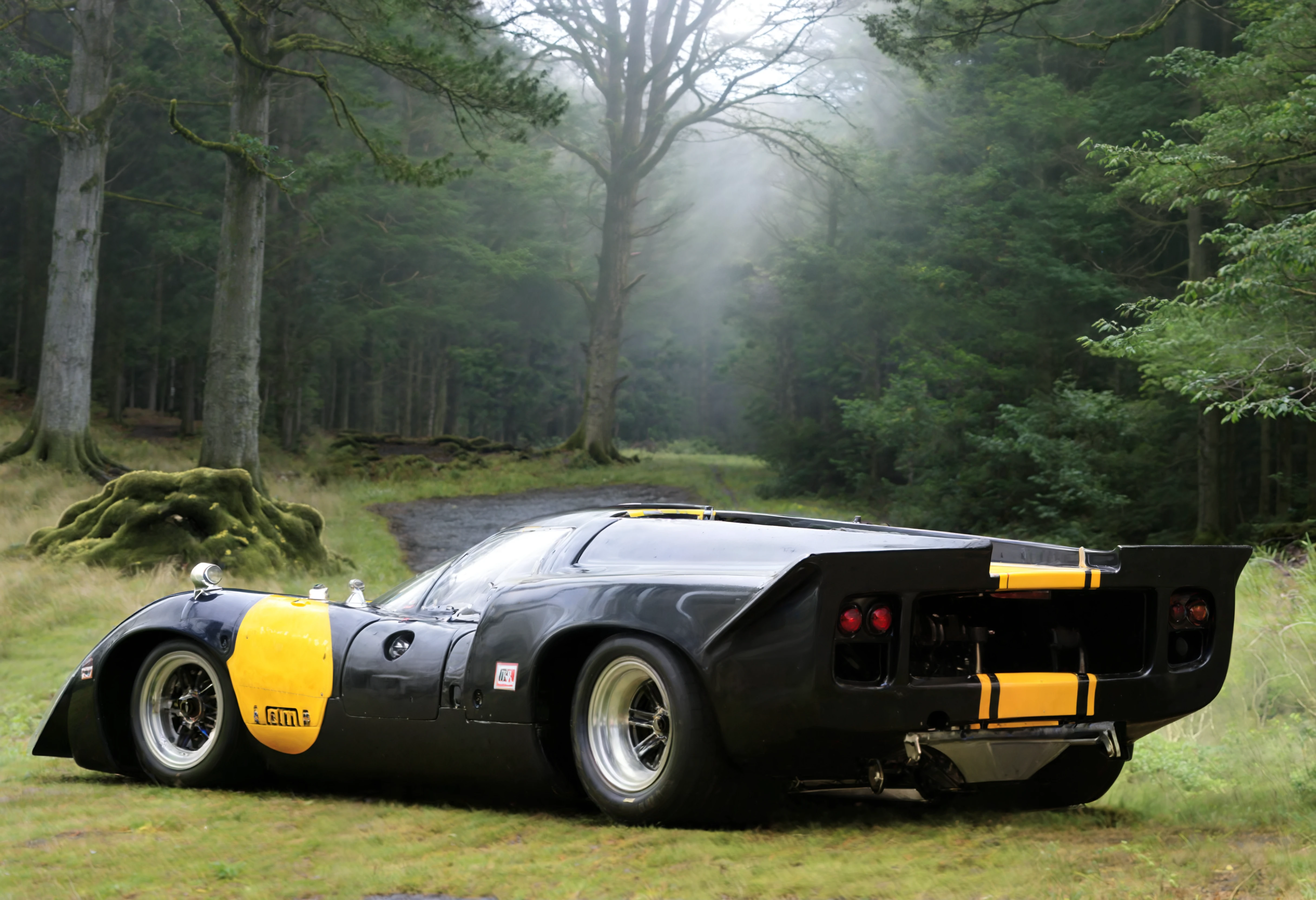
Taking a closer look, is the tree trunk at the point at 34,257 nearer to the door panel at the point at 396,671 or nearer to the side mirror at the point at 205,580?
the side mirror at the point at 205,580

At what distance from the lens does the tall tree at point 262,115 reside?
16.4 meters

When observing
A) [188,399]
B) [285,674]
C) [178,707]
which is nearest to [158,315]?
[188,399]

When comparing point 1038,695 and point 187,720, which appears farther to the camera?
point 187,720

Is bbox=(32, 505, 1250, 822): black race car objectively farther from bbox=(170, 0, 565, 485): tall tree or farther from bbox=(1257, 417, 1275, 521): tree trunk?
bbox=(1257, 417, 1275, 521): tree trunk

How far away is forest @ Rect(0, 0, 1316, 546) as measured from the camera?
1538 centimetres

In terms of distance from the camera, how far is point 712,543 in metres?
4.97

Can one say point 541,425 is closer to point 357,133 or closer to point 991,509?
point 991,509

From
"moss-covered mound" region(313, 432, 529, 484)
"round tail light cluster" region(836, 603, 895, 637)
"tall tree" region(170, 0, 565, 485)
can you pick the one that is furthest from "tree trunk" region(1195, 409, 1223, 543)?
"moss-covered mound" region(313, 432, 529, 484)

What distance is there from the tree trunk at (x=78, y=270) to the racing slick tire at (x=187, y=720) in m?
17.8

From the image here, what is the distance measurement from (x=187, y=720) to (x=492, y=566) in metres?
1.65

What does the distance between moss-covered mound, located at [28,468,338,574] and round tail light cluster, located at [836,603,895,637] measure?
1118 centimetres

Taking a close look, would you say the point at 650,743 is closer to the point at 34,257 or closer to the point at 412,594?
the point at 412,594

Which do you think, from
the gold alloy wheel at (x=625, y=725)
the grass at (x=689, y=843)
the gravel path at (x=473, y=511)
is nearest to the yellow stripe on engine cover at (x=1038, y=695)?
the grass at (x=689, y=843)

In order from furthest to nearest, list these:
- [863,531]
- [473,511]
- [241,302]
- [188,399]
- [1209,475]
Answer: [188,399] < [473,511] < [1209,475] < [241,302] < [863,531]
